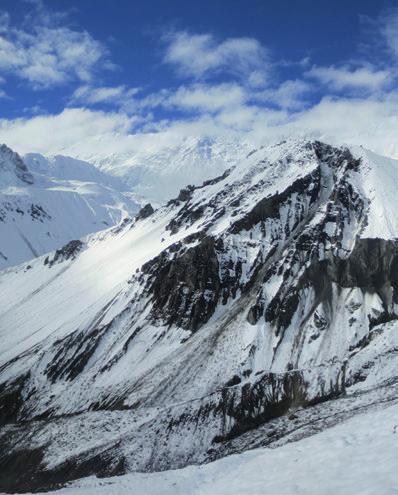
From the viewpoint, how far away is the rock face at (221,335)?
191 feet

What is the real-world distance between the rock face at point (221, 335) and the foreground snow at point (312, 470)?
20443 millimetres

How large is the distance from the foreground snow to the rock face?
2044 cm

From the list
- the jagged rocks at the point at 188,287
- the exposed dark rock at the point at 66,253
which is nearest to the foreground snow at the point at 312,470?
the jagged rocks at the point at 188,287

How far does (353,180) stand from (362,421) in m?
79.4

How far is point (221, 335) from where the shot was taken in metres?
79.6

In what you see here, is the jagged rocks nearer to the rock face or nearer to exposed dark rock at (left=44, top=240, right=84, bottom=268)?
the rock face

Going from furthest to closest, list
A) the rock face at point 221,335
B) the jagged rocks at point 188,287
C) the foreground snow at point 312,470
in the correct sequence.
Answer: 1. the jagged rocks at point 188,287
2. the rock face at point 221,335
3. the foreground snow at point 312,470

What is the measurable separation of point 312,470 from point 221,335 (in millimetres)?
57777

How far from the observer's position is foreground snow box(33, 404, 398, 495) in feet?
62.2

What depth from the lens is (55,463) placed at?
59.9 meters

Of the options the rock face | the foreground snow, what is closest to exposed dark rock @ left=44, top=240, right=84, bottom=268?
the rock face

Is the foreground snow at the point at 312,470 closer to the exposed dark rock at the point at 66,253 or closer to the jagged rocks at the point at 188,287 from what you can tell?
the jagged rocks at the point at 188,287

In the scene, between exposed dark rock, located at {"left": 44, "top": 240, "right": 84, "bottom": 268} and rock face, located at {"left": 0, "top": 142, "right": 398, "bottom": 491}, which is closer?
rock face, located at {"left": 0, "top": 142, "right": 398, "bottom": 491}

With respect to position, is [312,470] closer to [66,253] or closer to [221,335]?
[221,335]
